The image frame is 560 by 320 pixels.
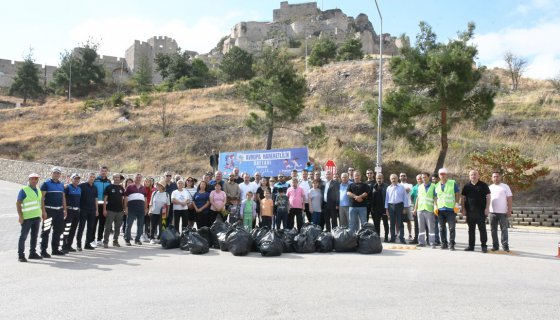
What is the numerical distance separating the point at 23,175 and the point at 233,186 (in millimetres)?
25906

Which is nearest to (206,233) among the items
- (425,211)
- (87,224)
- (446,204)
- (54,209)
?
(87,224)

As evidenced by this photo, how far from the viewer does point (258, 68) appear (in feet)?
92.9

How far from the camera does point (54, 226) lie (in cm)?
1004

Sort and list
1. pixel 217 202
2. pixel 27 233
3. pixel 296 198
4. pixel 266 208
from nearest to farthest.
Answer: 1. pixel 27 233
2. pixel 217 202
3. pixel 266 208
4. pixel 296 198

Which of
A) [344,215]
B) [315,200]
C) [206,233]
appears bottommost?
[206,233]

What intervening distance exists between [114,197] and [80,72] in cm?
6055

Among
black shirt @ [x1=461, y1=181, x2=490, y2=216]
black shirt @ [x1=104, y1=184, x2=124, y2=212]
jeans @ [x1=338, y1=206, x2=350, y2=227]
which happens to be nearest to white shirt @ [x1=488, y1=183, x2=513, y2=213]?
black shirt @ [x1=461, y1=181, x2=490, y2=216]

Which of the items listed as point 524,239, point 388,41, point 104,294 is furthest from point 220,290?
point 388,41

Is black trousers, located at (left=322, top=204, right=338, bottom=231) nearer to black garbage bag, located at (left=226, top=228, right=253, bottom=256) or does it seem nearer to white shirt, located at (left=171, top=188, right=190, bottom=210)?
black garbage bag, located at (left=226, top=228, right=253, bottom=256)

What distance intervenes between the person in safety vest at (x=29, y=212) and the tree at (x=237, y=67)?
5453 centimetres

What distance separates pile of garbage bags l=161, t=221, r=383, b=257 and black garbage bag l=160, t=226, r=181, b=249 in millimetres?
248

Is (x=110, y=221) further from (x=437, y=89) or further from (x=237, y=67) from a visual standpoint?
(x=237, y=67)

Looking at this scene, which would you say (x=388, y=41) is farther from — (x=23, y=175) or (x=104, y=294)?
(x=104, y=294)

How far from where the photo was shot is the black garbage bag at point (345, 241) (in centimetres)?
1055
